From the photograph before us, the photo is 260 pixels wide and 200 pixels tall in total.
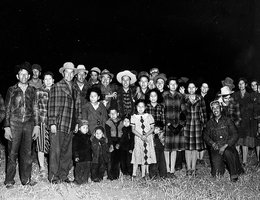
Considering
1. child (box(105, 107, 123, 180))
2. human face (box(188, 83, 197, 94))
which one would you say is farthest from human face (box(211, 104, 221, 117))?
child (box(105, 107, 123, 180))

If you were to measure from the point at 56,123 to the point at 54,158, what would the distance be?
2.22 feet

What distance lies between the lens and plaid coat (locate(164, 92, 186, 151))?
7.73 metres

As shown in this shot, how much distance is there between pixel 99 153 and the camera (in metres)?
7.11

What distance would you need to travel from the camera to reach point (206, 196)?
5879mm

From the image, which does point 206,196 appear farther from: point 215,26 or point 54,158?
point 215,26

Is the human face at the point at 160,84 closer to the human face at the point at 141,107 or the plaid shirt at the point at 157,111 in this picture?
the plaid shirt at the point at 157,111

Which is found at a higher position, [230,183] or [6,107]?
[6,107]

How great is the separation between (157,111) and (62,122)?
6.64ft

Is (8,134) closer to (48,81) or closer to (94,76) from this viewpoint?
(48,81)

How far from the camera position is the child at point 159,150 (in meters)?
7.45

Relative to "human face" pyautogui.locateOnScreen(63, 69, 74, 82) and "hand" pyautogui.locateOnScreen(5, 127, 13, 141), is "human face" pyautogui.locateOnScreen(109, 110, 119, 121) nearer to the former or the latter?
"human face" pyautogui.locateOnScreen(63, 69, 74, 82)

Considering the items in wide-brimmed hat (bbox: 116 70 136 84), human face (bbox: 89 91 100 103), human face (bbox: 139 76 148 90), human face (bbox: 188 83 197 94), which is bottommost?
human face (bbox: 89 91 100 103)

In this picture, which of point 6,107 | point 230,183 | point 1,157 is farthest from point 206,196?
point 1,157

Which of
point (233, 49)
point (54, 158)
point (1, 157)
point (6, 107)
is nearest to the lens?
point (6, 107)
